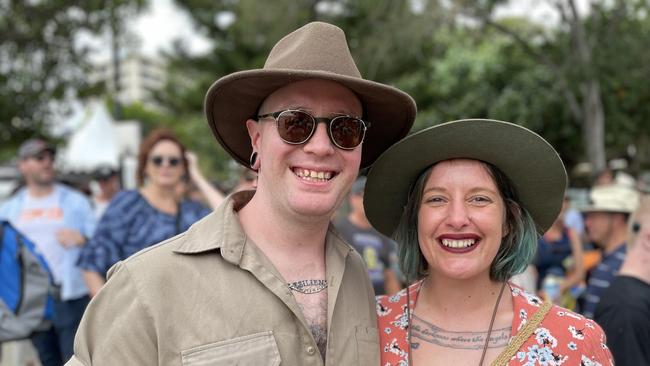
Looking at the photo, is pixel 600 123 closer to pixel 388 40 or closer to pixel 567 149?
pixel 388 40

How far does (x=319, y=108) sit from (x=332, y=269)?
546 millimetres

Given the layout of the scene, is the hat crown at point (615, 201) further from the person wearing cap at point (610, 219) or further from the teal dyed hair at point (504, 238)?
the teal dyed hair at point (504, 238)

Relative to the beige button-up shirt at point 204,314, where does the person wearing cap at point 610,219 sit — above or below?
below

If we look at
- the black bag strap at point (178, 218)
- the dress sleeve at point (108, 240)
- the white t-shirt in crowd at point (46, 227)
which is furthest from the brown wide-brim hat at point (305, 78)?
the white t-shirt in crowd at point (46, 227)

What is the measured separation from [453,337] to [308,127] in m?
0.89

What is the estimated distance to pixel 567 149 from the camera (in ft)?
72.3

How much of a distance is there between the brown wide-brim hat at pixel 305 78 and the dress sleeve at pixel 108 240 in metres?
1.95

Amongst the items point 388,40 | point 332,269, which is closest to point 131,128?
point 388,40

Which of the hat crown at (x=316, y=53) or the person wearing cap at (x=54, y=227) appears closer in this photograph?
the hat crown at (x=316, y=53)

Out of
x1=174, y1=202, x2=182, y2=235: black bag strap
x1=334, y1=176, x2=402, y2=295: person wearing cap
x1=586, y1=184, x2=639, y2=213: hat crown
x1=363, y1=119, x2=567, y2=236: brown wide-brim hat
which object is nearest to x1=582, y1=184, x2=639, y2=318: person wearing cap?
x1=586, y1=184, x2=639, y2=213: hat crown

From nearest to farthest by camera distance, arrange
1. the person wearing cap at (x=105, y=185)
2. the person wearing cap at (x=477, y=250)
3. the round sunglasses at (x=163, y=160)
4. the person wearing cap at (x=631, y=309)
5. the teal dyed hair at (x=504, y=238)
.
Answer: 1. the person wearing cap at (x=477, y=250)
2. the teal dyed hair at (x=504, y=238)
3. the person wearing cap at (x=631, y=309)
4. the round sunglasses at (x=163, y=160)
5. the person wearing cap at (x=105, y=185)

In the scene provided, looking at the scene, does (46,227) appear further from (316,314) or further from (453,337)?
(453,337)

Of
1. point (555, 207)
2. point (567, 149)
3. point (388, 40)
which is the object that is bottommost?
point (567, 149)

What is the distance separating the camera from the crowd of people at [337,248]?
185 cm
